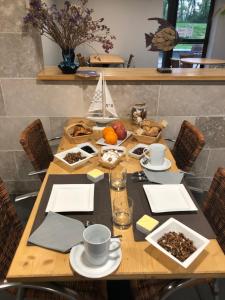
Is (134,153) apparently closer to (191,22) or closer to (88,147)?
(88,147)

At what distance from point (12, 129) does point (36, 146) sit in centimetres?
58

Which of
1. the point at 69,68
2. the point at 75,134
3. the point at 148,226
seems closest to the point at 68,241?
the point at 148,226

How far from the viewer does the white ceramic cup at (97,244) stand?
774mm

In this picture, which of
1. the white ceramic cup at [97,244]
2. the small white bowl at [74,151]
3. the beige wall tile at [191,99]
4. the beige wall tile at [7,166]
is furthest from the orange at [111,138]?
the beige wall tile at [7,166]

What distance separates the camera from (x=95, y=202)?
1.09m

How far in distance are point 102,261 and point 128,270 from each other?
0.28 feet

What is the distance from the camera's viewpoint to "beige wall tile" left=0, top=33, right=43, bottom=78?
1.78 m

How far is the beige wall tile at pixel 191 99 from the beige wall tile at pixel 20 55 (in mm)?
977

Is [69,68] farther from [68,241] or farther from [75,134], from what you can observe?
[68,241]

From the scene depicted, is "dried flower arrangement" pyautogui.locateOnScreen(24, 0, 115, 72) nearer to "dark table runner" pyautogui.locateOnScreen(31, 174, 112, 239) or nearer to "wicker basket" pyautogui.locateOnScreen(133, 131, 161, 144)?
"wicker basket" pyautogui.locateOnScreen(133, 131, 161, 144)

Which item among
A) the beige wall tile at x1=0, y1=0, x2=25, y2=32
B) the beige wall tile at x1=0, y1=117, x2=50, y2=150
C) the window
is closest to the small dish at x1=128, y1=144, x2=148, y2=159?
the beige wall tile at x1=0, y1=117, x2=50, y2=150

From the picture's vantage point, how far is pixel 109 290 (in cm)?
148

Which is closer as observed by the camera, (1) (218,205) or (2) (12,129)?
(1) (218,205)

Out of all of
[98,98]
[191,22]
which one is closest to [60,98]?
[98,98]
